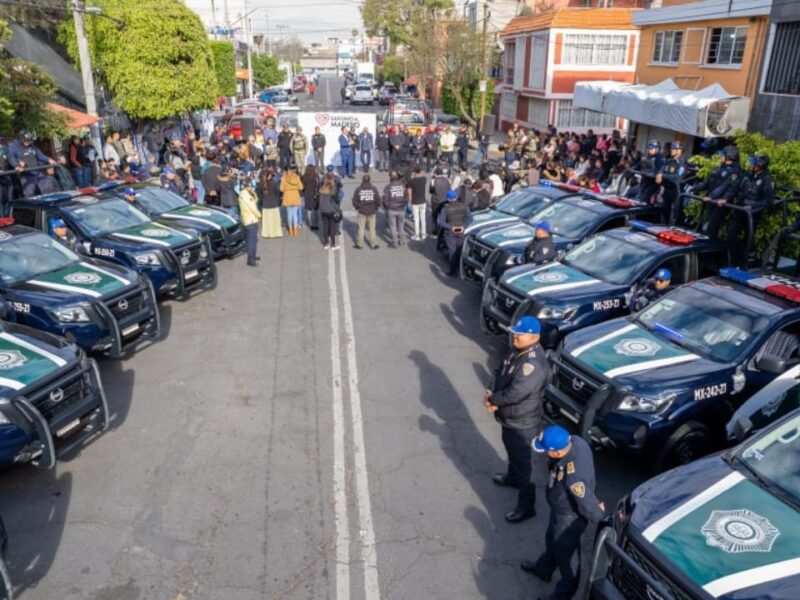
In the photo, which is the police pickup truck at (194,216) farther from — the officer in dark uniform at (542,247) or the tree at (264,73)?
the tree at (264,73)

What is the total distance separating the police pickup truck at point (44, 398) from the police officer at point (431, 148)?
17.8 metres

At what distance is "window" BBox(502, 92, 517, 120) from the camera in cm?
3822

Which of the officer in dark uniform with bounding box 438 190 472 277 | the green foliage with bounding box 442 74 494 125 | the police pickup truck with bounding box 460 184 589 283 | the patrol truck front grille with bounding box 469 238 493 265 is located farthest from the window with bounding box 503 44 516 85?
the patrol truck front grille with bounding box 469 238 493 265

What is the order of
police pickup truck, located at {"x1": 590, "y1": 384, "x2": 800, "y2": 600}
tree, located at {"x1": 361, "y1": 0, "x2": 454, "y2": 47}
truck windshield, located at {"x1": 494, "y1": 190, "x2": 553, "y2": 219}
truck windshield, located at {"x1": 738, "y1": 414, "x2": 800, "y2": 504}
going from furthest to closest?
tree, located at {"x1": 361, "y1": 0, "x2": 454, "y2": 47}
truck windshield, located at {"x1": 494, "y1": 190, "x2": 553, "y2": 219}
truck windshield, located at {"x1": 738, "y1": 414, "x2": 800, "y2": 504}
police pickup truck, located at {"x1": 590, "y1": 384, "x2": 800, "y2": 600}

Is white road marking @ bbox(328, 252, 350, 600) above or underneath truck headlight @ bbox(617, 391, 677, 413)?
underneath

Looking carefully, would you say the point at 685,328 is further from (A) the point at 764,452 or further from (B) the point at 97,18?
(B) the point at 97,18

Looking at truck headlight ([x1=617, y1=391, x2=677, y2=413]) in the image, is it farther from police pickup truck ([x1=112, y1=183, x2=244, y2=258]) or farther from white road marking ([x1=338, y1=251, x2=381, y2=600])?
police pickup truck ([x1=112, y1=183, x2=244, y2=258])

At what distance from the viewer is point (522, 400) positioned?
550 cm

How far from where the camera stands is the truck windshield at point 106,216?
10.4m

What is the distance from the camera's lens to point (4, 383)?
229 inches

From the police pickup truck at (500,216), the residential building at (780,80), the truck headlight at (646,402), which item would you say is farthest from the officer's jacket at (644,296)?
the residential building at (780,80)

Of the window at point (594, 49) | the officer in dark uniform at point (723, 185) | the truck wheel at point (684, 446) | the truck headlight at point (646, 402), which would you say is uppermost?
the window at point (594, 49)

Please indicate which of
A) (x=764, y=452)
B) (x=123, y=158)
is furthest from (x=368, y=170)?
(x=764, y=452)

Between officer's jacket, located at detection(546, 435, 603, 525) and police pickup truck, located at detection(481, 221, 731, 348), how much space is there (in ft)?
12.1
